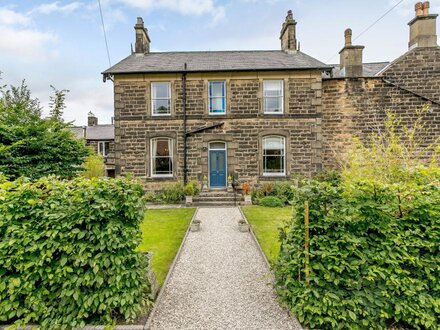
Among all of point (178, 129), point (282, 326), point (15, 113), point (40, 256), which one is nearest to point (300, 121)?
point (178, 129)

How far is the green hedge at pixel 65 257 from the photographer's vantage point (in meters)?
3.30

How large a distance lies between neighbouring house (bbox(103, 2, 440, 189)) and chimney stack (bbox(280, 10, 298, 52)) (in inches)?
94.8

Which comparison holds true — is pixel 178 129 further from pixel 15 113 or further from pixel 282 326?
pixel 282 326

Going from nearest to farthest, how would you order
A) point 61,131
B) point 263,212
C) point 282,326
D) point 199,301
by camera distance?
point 282,326 < point 199,301 < point 263,212 < point 61,131

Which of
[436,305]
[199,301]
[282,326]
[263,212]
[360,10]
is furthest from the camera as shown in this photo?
[360,10]

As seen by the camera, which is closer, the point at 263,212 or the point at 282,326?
the point at 282,326

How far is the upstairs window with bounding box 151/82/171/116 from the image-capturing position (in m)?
13.9

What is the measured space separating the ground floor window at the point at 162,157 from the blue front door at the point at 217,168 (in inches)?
92.1

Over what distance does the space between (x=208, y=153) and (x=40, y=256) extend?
10914mm

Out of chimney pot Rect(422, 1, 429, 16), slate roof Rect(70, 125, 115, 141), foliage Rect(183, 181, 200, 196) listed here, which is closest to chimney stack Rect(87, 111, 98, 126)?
slate roof Rect(70, 125, 115, 141)

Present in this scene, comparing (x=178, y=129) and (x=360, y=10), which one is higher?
(x=360, y=10)

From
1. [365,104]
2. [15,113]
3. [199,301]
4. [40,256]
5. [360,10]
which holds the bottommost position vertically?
[199,301]

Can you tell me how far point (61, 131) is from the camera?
11820 mm

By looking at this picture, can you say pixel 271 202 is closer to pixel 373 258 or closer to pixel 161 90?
pixel 373 258
